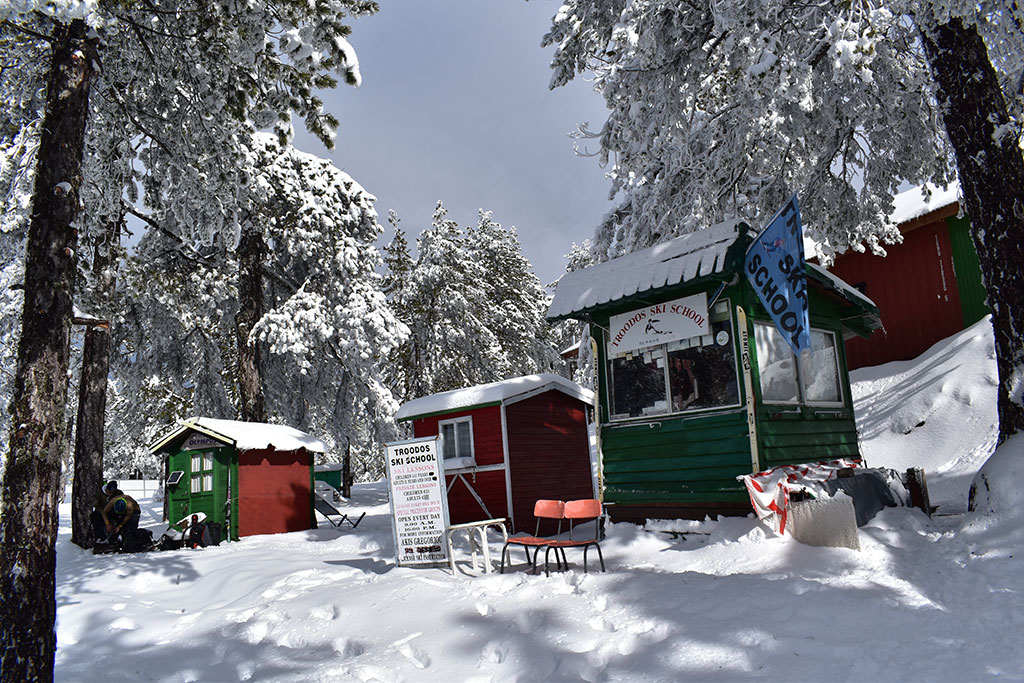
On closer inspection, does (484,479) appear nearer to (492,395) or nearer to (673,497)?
(492,395)

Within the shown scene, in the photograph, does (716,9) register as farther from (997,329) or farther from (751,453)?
(751,453)

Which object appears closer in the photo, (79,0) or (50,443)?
(50,443)

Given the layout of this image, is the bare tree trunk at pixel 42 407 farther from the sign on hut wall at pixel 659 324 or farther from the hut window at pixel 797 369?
the hut window at pixel 797 369

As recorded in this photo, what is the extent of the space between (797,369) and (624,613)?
17.3 feet

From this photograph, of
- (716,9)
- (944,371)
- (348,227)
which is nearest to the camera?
(716,9)

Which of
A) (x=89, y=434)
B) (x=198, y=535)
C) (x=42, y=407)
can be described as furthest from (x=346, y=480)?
(x=42, y=407)

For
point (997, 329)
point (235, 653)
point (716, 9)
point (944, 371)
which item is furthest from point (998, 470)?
point (944, 371)

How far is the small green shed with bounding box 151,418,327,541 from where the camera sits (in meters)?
14.3

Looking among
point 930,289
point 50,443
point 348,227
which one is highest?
point 348,227

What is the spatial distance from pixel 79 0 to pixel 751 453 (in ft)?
28.5

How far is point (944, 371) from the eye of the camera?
15.9m

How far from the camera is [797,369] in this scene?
31.9ft

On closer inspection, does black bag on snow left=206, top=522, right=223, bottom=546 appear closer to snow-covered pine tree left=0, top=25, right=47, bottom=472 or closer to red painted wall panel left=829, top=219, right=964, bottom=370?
snow-covered pine tree left=0, top=25, right=47, bottom=472

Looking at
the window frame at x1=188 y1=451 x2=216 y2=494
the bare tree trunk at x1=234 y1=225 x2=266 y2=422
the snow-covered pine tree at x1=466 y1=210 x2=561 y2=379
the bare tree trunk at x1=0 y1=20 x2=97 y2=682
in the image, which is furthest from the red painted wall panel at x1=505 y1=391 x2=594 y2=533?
the snow-covered pine tree at x1=466 y1=210 x2=561 y2=379
